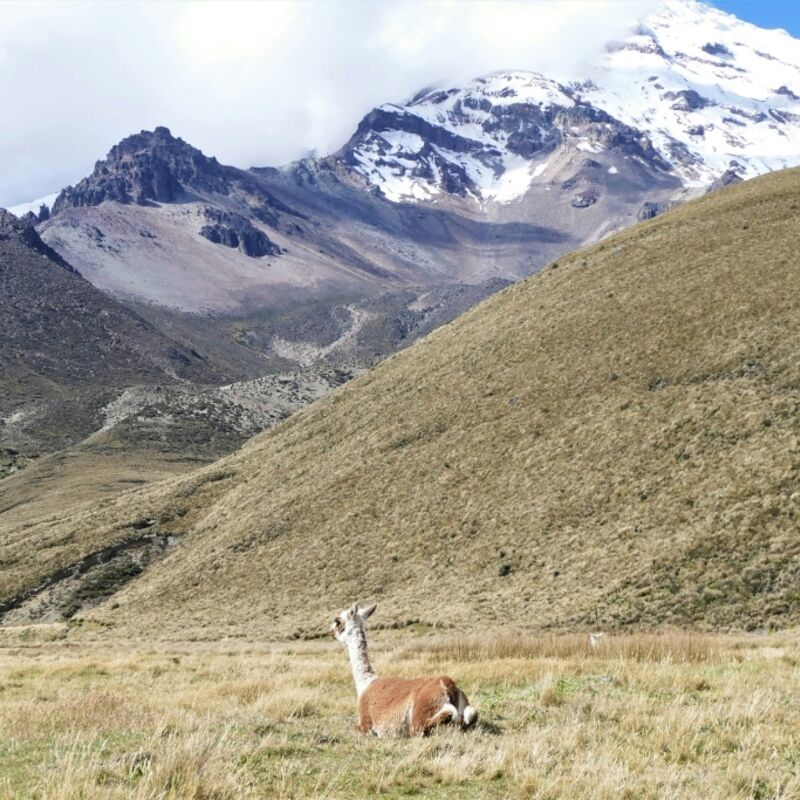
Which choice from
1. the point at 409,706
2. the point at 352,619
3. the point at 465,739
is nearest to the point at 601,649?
the point at 352,619

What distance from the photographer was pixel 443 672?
53.8ft

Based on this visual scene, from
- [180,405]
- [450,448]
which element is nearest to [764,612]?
[450,448]

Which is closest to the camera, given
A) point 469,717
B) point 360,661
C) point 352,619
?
point 469,717

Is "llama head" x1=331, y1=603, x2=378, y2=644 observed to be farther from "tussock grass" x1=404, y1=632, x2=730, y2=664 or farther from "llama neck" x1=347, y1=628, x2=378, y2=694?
"tussock grass" x1=404, y1=632, x2=730, y2=664

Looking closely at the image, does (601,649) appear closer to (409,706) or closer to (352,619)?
(352,619)

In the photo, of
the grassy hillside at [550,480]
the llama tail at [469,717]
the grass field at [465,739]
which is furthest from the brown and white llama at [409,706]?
the grassy hillside at [550,480]

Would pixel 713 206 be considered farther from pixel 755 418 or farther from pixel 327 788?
pixel 327 788

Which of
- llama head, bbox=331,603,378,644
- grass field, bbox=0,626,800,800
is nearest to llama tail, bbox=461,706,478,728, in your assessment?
grass field, bbox=0,626,800,800

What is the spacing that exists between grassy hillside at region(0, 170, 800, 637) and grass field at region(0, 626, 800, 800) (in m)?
17.1

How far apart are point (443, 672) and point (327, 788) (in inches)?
350

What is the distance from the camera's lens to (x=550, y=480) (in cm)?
4288

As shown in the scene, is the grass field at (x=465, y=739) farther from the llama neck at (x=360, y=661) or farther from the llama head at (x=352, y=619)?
the llama head at (x=352, y=619)

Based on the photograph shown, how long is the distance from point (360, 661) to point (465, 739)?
9.06 feet

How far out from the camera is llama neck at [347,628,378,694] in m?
11.5
